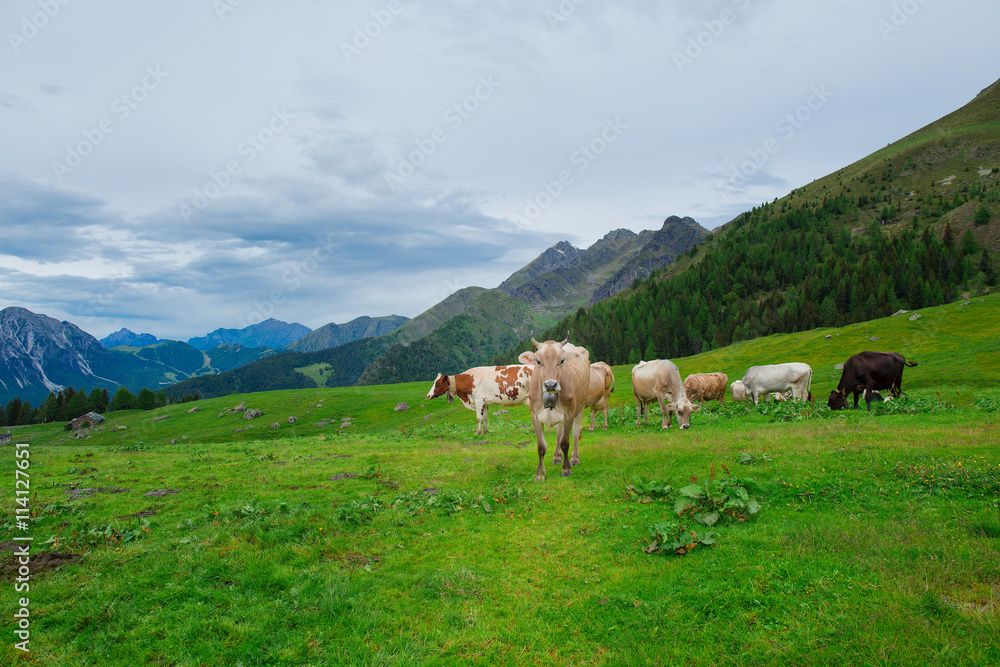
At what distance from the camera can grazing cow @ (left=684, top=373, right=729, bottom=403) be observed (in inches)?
1342

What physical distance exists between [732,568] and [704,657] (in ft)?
7.27

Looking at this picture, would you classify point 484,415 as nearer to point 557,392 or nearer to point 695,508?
point 557,392

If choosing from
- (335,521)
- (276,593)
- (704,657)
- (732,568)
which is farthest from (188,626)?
(732,568)

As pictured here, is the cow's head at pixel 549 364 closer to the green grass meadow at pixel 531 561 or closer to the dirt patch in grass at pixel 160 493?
the green grass meadow at pixel 531 561

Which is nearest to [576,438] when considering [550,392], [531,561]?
[550,392]

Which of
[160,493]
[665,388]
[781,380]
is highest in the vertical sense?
[665,388]

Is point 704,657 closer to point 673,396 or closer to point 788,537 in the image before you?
point 788,537

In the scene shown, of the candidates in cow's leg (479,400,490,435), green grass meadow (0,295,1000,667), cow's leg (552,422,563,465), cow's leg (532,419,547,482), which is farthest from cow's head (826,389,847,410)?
cow's leg (532,419,547,482)

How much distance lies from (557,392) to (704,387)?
25.6 meters

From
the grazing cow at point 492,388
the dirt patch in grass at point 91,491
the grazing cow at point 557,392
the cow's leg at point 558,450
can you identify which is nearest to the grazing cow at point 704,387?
the grazing cow at point 492,388

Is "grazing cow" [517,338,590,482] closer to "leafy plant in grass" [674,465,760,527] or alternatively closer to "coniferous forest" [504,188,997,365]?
"leafy plant in grass" [674,465,760,527]

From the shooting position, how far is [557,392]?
13.1 meters

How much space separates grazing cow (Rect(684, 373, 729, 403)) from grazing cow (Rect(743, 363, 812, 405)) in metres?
2.05

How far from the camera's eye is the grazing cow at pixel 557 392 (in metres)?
13.1
